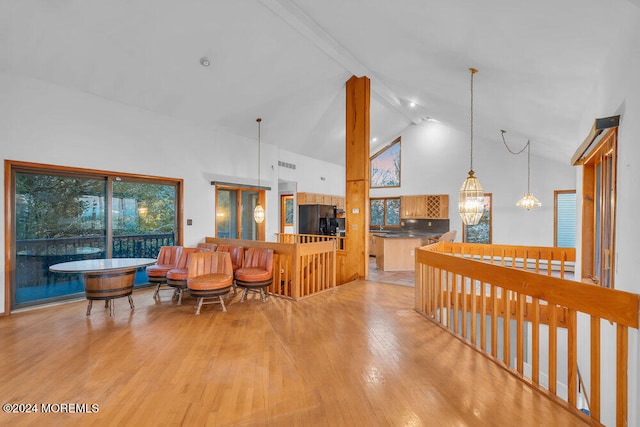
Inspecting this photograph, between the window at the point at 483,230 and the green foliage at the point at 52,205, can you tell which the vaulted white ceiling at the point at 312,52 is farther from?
the window at the point at 483,230

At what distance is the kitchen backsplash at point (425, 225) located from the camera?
30.8ft

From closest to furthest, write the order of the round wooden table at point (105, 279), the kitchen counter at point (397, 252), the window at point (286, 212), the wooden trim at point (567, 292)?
the wooden trim at point (567, 292) < the round wooden table at point (105, 279) < the kitchen counter at point (397, 252) < the window at point (286, 212)

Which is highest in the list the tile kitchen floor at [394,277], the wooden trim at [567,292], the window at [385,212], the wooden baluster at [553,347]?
the window at [385,212]

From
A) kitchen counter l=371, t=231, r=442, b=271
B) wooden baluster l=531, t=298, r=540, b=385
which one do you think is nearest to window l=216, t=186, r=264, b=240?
kitchen counter l=371, t=231, r=442, b=271

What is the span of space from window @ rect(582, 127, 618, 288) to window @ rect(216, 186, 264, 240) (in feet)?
20.6

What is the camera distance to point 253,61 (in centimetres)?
511

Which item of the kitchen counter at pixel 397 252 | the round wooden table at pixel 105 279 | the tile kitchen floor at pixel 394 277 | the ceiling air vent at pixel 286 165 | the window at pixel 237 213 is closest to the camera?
the round wooden table at pixel 105 279

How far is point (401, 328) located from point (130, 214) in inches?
193

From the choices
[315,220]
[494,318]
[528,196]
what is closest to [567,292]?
[494,318]

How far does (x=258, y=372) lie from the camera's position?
2553 mm

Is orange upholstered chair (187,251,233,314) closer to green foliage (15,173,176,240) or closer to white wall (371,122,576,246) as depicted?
green foliage (15,173,176,240)

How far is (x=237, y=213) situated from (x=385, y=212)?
16.9ft

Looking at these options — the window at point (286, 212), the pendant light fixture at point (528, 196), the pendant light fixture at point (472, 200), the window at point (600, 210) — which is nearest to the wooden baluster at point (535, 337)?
the window at point (600, 210)

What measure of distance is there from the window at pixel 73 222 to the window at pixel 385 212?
21.9 ft
